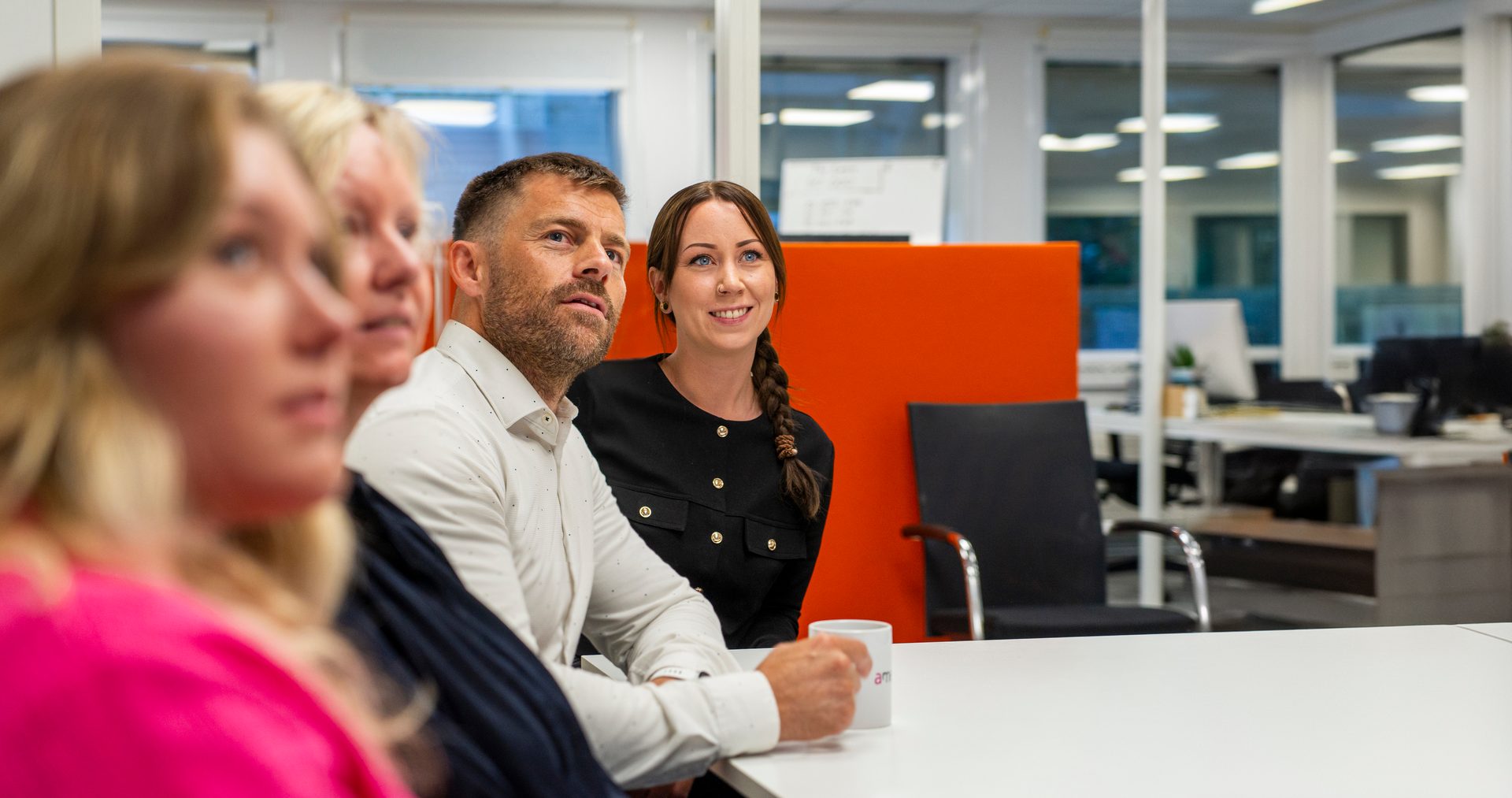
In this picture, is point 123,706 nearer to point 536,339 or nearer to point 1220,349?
point 536,339

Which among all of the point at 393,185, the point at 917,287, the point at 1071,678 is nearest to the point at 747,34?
the point at 917,287

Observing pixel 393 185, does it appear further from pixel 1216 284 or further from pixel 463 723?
pixel 1216 284

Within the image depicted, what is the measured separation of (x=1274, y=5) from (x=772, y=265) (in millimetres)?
6173

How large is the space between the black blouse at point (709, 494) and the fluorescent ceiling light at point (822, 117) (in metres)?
5.91

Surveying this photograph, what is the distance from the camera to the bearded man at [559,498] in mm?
1308

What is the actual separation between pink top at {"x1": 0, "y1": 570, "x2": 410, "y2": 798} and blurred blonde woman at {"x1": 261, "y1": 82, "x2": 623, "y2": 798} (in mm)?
390

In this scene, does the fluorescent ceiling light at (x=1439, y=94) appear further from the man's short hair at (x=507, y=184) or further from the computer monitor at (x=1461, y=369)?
the man's short hair at (x=507, y=184)

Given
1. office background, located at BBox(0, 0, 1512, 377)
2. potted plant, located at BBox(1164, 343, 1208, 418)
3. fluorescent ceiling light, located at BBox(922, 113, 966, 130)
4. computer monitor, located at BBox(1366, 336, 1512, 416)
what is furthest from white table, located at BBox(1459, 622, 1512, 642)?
fluorescent ceiling light, located at BBox(922, 113, 966, 130)

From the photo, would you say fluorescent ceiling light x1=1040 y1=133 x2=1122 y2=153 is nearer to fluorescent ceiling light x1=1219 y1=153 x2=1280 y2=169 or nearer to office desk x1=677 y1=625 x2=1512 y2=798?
fluorescent ceiling light x1=1219 y1=153 x2=1280 y2=169

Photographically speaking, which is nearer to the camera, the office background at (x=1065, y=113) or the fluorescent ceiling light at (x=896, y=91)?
the office background at (x=1065, y=113)

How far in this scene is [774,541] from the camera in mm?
2312

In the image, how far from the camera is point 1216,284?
7.91m

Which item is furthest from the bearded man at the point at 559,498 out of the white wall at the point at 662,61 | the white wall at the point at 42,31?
the white wall at the point at 662,61

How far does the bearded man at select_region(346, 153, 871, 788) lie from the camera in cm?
131
